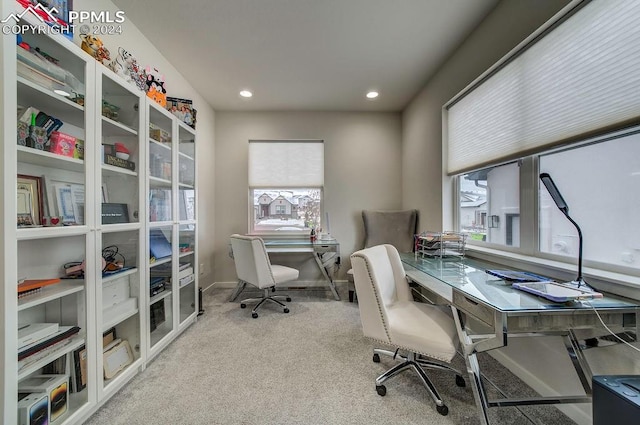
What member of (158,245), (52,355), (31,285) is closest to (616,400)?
(52,355)

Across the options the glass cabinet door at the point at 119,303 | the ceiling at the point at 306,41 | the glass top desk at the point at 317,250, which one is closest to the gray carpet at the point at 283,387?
the glass cabinet door at the point at 119,303

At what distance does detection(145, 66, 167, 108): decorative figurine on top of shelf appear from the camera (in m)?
1.88

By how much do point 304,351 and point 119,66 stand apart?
2.49 m

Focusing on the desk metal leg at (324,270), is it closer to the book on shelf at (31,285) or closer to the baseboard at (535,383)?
the baseboard at (535,383)

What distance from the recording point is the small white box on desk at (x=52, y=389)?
1146 mm

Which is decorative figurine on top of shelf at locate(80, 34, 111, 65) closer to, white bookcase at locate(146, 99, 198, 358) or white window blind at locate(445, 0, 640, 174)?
white bookcase at locate(146, 99, 198, 358)

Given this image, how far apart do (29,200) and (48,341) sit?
27.5 inches

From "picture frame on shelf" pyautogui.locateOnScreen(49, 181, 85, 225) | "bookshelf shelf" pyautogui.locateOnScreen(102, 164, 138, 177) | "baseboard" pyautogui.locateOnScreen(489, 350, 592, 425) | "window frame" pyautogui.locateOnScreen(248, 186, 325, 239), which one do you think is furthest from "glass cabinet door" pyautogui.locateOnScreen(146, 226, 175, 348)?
"baseboard" pyautogui.locateOnScreen(489, 350, 592, 425)

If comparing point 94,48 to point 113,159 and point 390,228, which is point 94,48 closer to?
point 113,159

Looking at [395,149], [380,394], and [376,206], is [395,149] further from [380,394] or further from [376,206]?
[380,394]

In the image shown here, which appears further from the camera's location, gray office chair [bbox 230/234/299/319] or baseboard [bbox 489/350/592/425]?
gray office chair [bbox 230/234/299/319]

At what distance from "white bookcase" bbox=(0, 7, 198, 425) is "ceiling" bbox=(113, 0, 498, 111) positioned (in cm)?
77

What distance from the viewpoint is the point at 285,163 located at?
360 cm

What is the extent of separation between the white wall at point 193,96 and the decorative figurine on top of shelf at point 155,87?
243 mm
